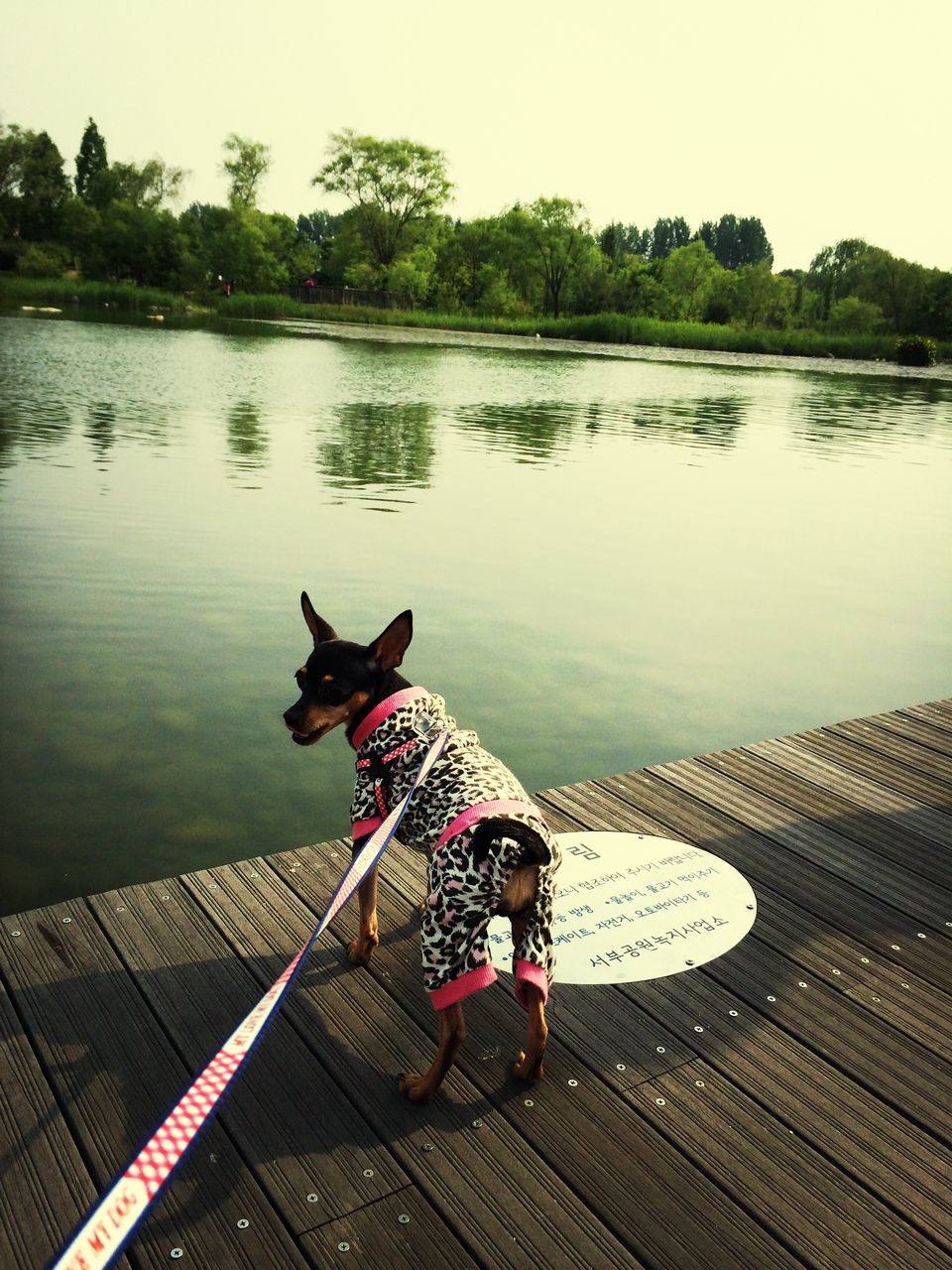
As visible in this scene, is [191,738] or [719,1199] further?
[191,738]

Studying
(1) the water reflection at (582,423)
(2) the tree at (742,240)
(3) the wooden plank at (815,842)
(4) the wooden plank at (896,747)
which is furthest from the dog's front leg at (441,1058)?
(2) the tree at (742,240)

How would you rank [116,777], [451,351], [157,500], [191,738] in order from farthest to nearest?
[451,351], [157,500], [191,738], [116,777]

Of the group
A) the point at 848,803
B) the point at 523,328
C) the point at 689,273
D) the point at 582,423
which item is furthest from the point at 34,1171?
the point at 689,273

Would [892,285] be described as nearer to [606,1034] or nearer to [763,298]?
[763,298]

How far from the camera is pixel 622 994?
9.27ft

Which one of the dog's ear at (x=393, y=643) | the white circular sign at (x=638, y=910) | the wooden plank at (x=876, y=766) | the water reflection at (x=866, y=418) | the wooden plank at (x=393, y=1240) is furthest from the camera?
the water reflection at (x=866, y=418)

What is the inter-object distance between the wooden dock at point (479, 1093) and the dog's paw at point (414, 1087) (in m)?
0.03

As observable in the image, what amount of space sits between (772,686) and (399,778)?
4.65 metres

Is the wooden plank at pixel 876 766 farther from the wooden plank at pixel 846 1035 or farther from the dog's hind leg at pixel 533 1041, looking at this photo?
the dog's hind leg at pixel 533 1041

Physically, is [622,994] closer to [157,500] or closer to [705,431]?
[157,500]

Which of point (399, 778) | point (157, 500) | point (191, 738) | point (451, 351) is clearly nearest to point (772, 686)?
point (191, 738)

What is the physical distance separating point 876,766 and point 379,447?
11.3 m

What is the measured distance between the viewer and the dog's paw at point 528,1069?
7.90ft

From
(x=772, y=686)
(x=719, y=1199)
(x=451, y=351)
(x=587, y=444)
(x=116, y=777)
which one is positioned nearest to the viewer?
(x=719, y=1199)
